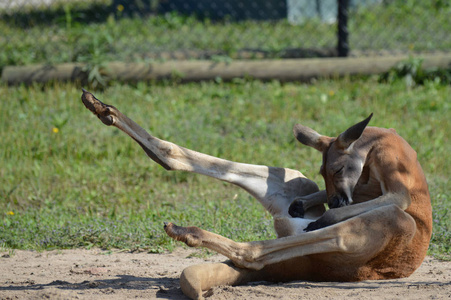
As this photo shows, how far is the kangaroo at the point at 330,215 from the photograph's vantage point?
340 centimetres

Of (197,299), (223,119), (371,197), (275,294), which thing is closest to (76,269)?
(197,299)

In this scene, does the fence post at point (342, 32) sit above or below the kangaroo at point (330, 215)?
above

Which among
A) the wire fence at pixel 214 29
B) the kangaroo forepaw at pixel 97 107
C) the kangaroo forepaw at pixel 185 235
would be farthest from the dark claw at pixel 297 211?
the wire fence at pixel 214 29

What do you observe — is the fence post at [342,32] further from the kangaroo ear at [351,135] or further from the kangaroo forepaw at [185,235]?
the kangaroo forepaw at [185,235]

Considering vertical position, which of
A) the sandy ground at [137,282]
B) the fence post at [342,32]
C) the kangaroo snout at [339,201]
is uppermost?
the fence post at [342,32]

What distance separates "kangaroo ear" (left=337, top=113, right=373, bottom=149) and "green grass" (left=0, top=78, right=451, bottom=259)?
1190 millimetres

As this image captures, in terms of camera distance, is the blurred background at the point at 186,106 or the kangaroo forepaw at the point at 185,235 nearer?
the kangaroo forepaw at the point at 185,235

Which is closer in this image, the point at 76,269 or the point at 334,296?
the point at 334,296

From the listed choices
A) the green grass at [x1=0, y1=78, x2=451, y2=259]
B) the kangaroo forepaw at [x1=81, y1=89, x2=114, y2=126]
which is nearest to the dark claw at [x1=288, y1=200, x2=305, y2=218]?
the green grass at [x1=0, y1=78, x2=451, y2=259]

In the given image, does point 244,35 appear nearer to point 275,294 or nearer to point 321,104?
point 321,104

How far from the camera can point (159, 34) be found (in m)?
10.6

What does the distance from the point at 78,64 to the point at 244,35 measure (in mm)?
3196

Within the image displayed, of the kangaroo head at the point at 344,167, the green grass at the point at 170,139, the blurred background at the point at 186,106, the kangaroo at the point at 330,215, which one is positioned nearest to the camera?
the kangaroo at the point at 330,215

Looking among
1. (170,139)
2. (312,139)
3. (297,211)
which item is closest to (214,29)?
(170,139)
